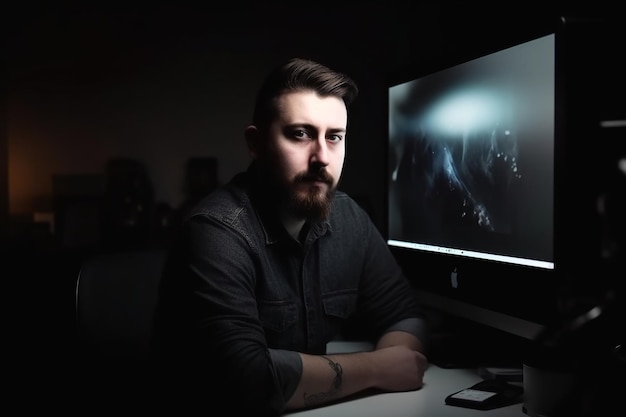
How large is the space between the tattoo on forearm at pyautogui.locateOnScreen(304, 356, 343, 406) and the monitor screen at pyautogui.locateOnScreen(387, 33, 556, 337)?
1.29 ft

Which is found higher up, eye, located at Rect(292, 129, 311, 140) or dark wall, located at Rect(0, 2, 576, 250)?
dark wall, located at Rect(0, 2, 576, 250)

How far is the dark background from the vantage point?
219 centimetres

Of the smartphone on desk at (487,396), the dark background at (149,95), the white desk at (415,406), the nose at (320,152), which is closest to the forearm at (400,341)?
the white desk at (415,406)

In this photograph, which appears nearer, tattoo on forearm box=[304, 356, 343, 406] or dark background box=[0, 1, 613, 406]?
tattoo on forearm box=[304, 356, 343, 406]

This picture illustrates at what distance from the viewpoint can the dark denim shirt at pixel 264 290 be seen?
1207mm

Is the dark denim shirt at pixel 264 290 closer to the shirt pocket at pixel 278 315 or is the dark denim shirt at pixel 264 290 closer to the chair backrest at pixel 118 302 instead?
the shirt pocket at pixel 278 315

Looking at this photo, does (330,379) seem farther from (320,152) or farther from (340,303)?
(320,152)

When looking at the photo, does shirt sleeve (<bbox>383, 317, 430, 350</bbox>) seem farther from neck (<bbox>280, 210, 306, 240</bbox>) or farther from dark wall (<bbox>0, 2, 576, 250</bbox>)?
dark wall (<bbox>0, 2, 576, 250</bbox>)

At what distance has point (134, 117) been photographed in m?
2.25

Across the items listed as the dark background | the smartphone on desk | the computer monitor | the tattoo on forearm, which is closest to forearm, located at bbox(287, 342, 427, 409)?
the tattoo on forearm

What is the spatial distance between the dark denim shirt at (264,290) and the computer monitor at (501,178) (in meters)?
0.15

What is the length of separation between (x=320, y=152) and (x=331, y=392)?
503mm

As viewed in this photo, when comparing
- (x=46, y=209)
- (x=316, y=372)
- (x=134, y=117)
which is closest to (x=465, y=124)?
(x=316, y=372)

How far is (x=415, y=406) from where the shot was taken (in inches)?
48.6
